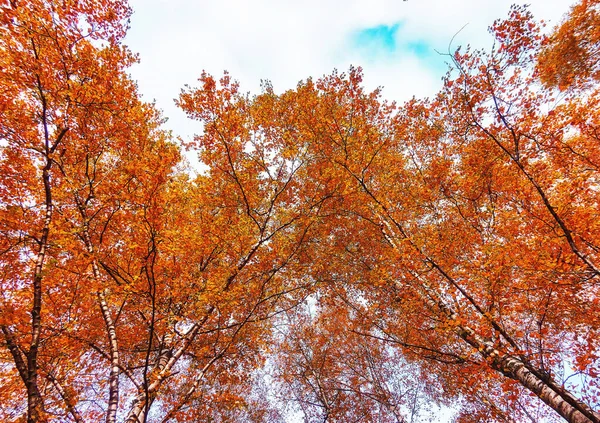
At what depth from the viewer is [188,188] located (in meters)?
8.70

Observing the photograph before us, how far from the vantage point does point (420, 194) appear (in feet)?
34.1

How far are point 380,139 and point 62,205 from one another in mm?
9730

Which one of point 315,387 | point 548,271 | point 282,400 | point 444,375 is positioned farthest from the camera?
point 282,400

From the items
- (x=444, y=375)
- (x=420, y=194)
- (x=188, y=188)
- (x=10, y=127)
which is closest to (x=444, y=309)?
(x=420, y=194)

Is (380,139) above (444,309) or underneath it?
above

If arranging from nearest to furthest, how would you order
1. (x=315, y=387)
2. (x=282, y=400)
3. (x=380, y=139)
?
(x=380, y=139) < (x=315, y=387) < (x=282, y=400)

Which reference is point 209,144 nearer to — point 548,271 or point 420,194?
point 420,194

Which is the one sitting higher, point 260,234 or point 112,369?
point 260,234

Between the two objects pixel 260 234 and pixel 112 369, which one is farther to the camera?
pixel 260 234

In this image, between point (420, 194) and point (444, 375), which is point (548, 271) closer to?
point (420, 194)

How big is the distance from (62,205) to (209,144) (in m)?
4.13

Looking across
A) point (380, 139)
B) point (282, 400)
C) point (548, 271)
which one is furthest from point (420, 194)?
point (282, 400)

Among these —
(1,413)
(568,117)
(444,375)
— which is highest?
(568,117)

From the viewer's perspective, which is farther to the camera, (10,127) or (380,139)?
(380,139)
